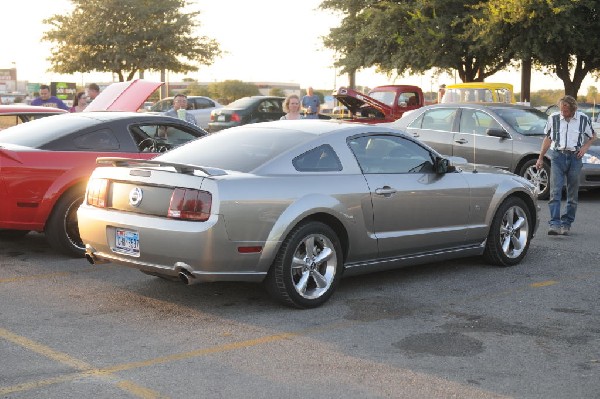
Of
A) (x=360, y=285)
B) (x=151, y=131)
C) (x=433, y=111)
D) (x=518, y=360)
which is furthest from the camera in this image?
(x=433, y=111)

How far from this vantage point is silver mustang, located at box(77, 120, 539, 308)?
20.6 feet

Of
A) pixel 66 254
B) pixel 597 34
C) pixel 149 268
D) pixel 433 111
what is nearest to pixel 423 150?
pixel 149 268

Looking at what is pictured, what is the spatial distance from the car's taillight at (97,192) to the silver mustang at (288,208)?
0.04 ft

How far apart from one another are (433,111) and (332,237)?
900 cm

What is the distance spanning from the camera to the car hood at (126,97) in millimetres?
12969

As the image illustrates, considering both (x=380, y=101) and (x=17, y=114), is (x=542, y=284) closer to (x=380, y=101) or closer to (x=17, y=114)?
(x=17, y=114)

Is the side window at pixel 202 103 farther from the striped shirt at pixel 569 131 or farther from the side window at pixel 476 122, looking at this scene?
the striped shirt at pixel 569 131

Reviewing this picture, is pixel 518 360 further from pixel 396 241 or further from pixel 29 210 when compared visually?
pixel 29 210

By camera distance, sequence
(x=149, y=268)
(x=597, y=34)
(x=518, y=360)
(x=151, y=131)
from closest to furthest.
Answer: (x=518, y=360) < (x=149, y=268) < (x=151, y=131) < (x=597, y=34)

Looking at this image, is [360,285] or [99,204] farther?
[360,285]

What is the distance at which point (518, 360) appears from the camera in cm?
541

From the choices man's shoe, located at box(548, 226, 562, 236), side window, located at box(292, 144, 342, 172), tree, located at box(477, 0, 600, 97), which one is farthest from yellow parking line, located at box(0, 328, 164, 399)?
tree, located at box(477, 0, 600, 97)

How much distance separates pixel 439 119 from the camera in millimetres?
15195

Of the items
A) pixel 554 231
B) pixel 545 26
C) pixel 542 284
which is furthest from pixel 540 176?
pixel 545 26
